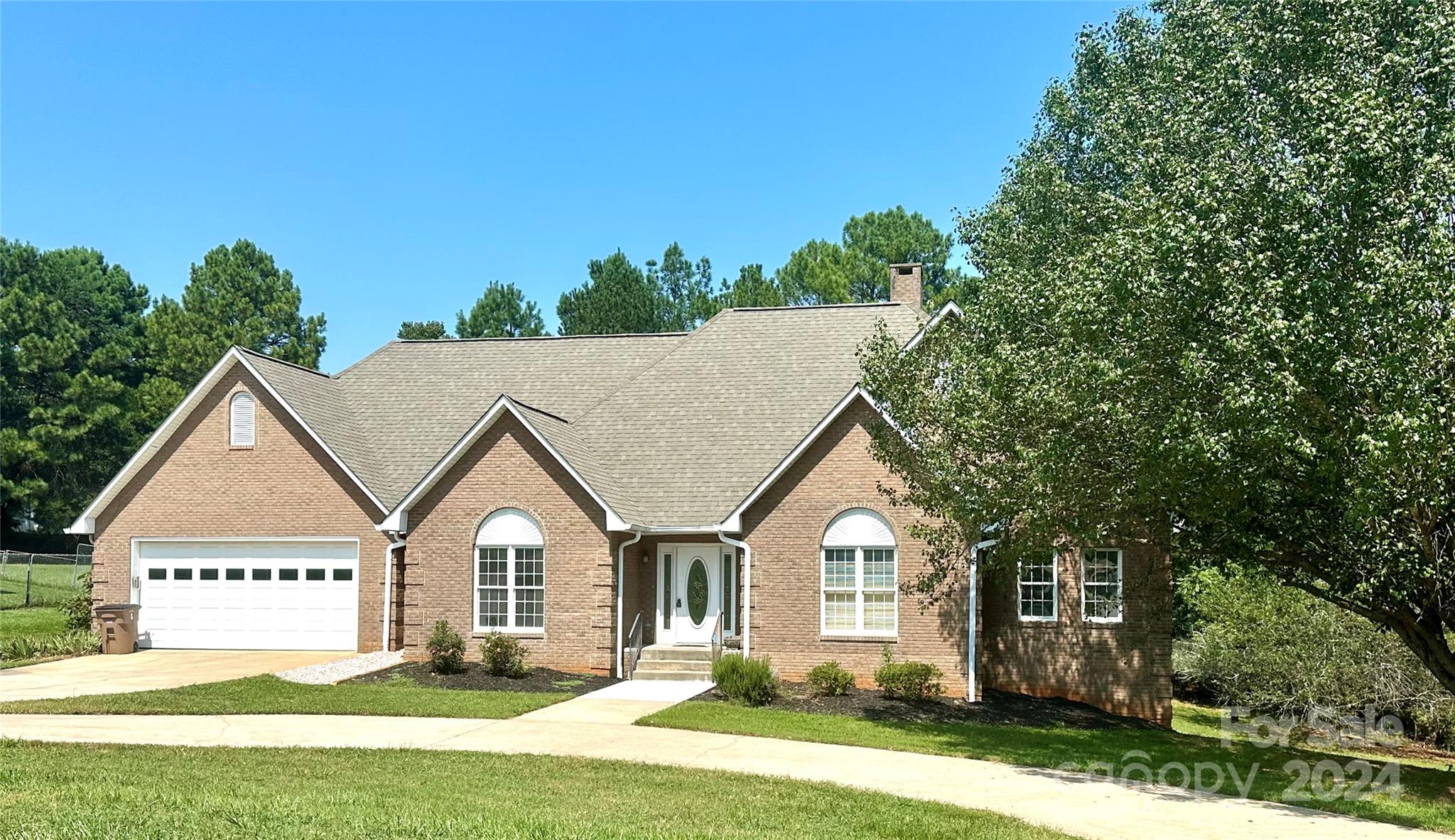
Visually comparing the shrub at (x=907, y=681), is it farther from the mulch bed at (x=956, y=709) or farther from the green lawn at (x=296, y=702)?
the green lawn at (x=296, y=702)

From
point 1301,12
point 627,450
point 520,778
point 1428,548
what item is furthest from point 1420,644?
point 627,450

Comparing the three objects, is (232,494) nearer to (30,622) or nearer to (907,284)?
(30,622)

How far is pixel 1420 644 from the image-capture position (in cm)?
1541

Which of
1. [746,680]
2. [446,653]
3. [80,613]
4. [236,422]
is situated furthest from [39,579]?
[746,680]

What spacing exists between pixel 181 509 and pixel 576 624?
1000cm

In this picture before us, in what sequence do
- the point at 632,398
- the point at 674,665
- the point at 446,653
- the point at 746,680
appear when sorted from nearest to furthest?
the point at 746,680, the point at 446,653, the point at 674,665, the point at 632,398

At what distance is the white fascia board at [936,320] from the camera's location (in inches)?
766

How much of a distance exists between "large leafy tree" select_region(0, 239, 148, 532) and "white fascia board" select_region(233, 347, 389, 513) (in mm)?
38663

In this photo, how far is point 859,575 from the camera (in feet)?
74.7

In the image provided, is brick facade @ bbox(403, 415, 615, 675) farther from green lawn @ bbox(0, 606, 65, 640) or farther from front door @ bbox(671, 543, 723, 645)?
green lawn @ bbox(0, 606, 65, 640)

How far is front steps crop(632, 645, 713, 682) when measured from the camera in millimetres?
23062

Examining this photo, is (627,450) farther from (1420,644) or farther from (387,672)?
(1420,644)

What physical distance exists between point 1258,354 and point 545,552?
1456cm

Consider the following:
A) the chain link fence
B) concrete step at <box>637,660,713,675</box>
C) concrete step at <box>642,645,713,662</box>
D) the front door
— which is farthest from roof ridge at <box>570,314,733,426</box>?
the chain link fence
